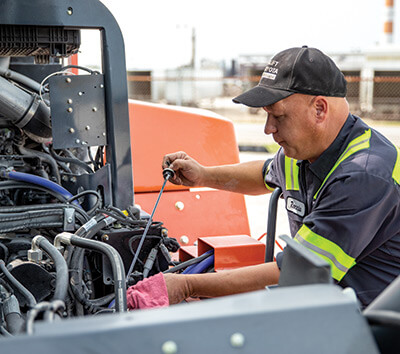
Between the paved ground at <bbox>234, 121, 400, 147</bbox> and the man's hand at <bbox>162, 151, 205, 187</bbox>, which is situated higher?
the man's hand at <bbox>162, 151, 205, 187</bbox>

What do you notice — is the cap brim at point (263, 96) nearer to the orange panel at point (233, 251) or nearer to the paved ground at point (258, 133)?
the orange panel at point (233, 251)

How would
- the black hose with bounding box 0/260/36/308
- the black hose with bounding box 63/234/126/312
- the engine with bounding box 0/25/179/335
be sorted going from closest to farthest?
the black hose with bounding box 63/234/126/312 < the black hose with bounding box 0/260/36/308 < the engine with bounding box 0/25/179/335

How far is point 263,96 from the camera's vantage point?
237cm

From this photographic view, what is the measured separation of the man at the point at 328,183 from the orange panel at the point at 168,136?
116 cm

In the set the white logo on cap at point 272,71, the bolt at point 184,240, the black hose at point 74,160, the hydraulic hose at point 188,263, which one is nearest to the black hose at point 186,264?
the hydraulic hose at point 188,263

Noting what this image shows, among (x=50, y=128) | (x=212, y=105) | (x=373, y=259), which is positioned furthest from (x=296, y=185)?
(x=212, y=105)

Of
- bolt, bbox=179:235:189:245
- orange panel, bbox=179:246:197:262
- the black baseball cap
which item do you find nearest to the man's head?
the black baseball cap

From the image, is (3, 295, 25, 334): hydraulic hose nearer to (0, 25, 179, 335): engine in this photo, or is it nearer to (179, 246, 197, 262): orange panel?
(0, 25, 179, 335): engine

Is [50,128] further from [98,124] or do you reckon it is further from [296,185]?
[296,185]

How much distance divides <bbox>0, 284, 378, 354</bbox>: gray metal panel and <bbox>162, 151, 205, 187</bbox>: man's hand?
199cm

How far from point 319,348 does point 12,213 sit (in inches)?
67.7

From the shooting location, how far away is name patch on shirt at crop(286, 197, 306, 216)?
2498 mm

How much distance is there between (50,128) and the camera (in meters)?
2.68

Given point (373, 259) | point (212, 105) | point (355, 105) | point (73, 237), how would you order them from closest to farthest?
point (73, 237), point (373, 259), point (355, 105), point (212, 105)
